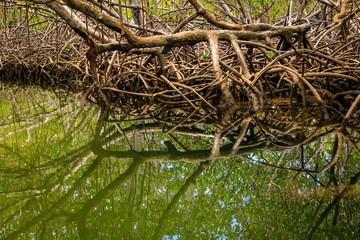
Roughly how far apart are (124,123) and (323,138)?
5.44ft

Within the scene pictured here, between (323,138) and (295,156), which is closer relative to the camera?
(295,156)

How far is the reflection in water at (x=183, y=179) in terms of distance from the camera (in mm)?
1490

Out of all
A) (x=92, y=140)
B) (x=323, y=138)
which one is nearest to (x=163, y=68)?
(x=92, y=140)

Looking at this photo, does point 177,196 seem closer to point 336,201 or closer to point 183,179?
point 183,179

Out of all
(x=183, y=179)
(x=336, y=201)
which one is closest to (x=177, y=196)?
(x=183, y=179)

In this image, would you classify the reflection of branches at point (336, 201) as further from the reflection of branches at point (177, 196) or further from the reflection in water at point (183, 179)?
the reflection of branches at point (177, 196)

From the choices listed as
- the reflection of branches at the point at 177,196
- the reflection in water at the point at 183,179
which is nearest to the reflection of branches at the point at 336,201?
the reflection in water at the point at 183,179

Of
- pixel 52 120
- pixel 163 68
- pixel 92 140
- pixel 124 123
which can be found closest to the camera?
pixel 92 140

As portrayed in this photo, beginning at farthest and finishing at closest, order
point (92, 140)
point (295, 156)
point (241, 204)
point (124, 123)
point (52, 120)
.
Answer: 1. point (52, 120)
2. point (124, 123)
3. point (92, 140)
4. point (295, 156)
5. point (241, 204)

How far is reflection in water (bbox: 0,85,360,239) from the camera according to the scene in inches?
58.7

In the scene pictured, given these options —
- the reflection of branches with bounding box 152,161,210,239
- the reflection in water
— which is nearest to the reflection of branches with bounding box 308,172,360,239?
the reflection in water

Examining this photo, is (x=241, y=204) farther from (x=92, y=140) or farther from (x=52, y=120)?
(x=52, y=120)

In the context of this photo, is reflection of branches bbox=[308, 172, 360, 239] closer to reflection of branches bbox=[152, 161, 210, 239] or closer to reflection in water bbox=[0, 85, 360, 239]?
reflection in water bbox=[0, 85, 360, 239]

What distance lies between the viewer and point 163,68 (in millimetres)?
4703
